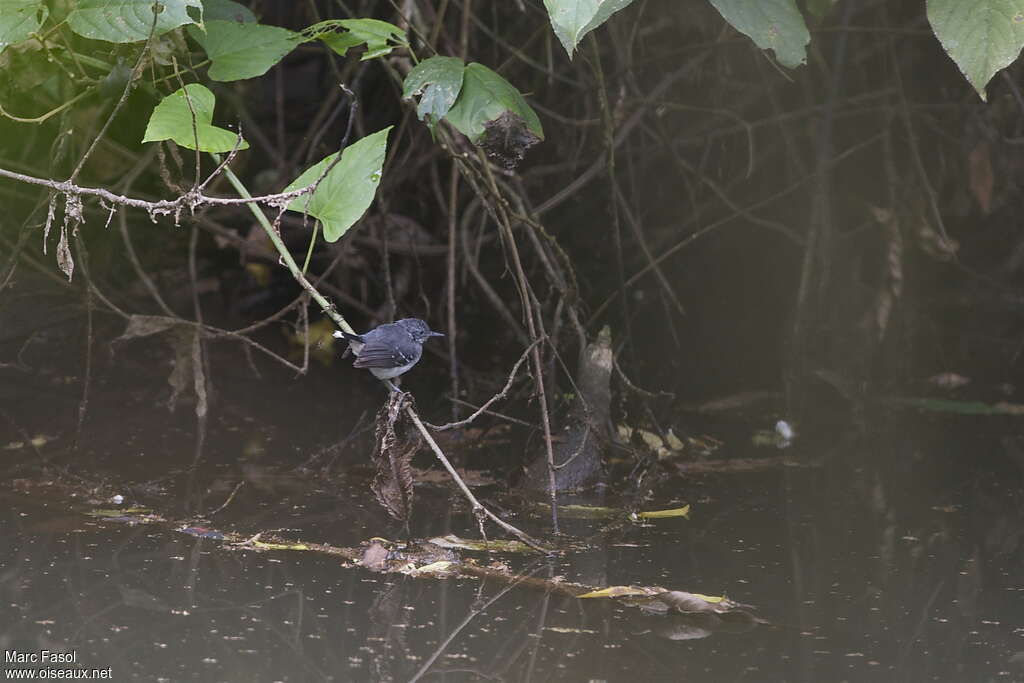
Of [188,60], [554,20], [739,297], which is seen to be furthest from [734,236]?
[554,20]

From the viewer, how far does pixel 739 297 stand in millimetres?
4035

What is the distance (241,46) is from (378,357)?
0.68 metres

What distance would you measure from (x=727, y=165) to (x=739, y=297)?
44cm

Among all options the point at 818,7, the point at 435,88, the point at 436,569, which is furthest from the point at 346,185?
the point at 818,7

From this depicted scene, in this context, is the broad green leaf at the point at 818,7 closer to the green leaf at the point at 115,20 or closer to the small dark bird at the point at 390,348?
the small dark bird at the point at 390,348

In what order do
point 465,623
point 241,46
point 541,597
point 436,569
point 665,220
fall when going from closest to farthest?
1. point 465,623
2. point 541,597
3. point 436,569
4. point 241,46
5. point 665,220

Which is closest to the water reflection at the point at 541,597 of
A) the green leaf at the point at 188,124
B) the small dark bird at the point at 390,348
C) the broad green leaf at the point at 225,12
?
the small dark bird at the point at 390,348

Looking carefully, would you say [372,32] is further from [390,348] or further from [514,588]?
Result: [514,588]

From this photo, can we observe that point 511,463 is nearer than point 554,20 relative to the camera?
No

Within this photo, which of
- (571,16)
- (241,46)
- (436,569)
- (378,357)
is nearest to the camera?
(571,16)

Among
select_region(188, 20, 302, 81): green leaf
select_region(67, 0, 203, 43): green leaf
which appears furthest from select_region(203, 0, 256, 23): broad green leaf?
select_region(67, 0, 203, 43): green leaf

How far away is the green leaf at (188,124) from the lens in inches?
82.9

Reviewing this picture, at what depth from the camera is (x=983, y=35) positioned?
194cm

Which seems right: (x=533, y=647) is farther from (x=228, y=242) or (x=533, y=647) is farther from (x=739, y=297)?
(x=739, y=297)
